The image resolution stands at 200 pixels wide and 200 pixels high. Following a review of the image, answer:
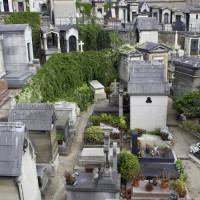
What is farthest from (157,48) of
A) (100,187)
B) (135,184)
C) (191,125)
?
(100,187)

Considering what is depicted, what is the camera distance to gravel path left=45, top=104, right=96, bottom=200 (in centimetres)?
1234

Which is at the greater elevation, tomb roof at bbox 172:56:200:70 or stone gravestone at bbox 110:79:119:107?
tomb roof at bbox 172:56:200:70

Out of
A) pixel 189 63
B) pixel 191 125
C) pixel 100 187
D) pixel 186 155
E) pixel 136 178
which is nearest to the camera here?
pixel 100 187

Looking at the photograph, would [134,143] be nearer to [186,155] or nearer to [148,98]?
[186,155]

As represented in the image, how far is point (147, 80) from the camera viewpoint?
57.9 feet

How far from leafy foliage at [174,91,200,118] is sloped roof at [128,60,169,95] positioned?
7.86 feet

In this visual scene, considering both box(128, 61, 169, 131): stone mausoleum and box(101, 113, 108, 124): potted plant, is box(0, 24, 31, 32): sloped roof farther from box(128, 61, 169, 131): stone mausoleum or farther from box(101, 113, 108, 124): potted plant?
box(128, 61, 169, 131): stone mausoleum

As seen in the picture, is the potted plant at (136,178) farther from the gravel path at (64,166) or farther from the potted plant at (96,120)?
the potted plant at (96,120)

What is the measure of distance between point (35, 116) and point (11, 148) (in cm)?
381

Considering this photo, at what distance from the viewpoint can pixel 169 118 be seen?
1962 cm

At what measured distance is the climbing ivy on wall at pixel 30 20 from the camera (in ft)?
94.2

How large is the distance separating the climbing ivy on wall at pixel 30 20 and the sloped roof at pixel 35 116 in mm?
16724

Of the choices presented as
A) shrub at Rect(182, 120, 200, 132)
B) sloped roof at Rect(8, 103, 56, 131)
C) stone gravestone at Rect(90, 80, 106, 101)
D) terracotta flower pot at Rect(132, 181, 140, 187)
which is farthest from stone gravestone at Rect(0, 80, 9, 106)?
shrub at Rect(182, 120, 200, 132)

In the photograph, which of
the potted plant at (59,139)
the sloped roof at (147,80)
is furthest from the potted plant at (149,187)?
the sloped roof at (147,80)
